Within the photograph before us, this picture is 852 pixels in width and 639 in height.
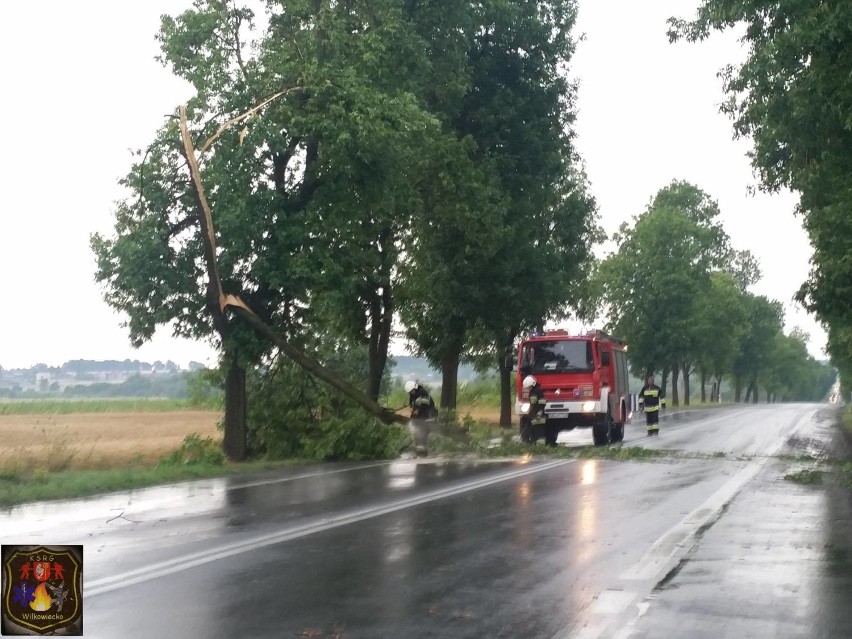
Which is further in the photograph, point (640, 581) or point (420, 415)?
point (420, 415)

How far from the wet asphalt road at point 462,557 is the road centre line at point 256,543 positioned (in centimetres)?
3

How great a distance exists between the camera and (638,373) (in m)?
77.8

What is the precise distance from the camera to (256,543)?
34.5 feet

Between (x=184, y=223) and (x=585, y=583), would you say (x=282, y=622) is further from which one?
(x=184, y=223)

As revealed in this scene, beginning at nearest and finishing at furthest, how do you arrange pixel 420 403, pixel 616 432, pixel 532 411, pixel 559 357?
pixel 420 403 < pixel 532 411 < pixel 559 357 < pixel 616 432

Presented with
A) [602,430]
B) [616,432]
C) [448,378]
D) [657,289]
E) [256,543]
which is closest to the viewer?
[256,543]

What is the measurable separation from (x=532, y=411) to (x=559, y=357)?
190 centimetres

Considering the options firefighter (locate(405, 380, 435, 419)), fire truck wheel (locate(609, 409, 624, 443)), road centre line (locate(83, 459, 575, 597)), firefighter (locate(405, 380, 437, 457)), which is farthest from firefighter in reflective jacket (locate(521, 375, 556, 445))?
road centre line (locate(83, 459, 575, 597))

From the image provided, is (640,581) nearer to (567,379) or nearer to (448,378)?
(567,379)

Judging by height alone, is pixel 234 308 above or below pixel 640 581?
above

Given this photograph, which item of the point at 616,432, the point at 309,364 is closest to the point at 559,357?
the point at 616,432

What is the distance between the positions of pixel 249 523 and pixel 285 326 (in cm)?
1139

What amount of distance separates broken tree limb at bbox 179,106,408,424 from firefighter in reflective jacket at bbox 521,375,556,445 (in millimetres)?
3996

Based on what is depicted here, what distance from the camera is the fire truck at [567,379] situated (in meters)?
26.9
